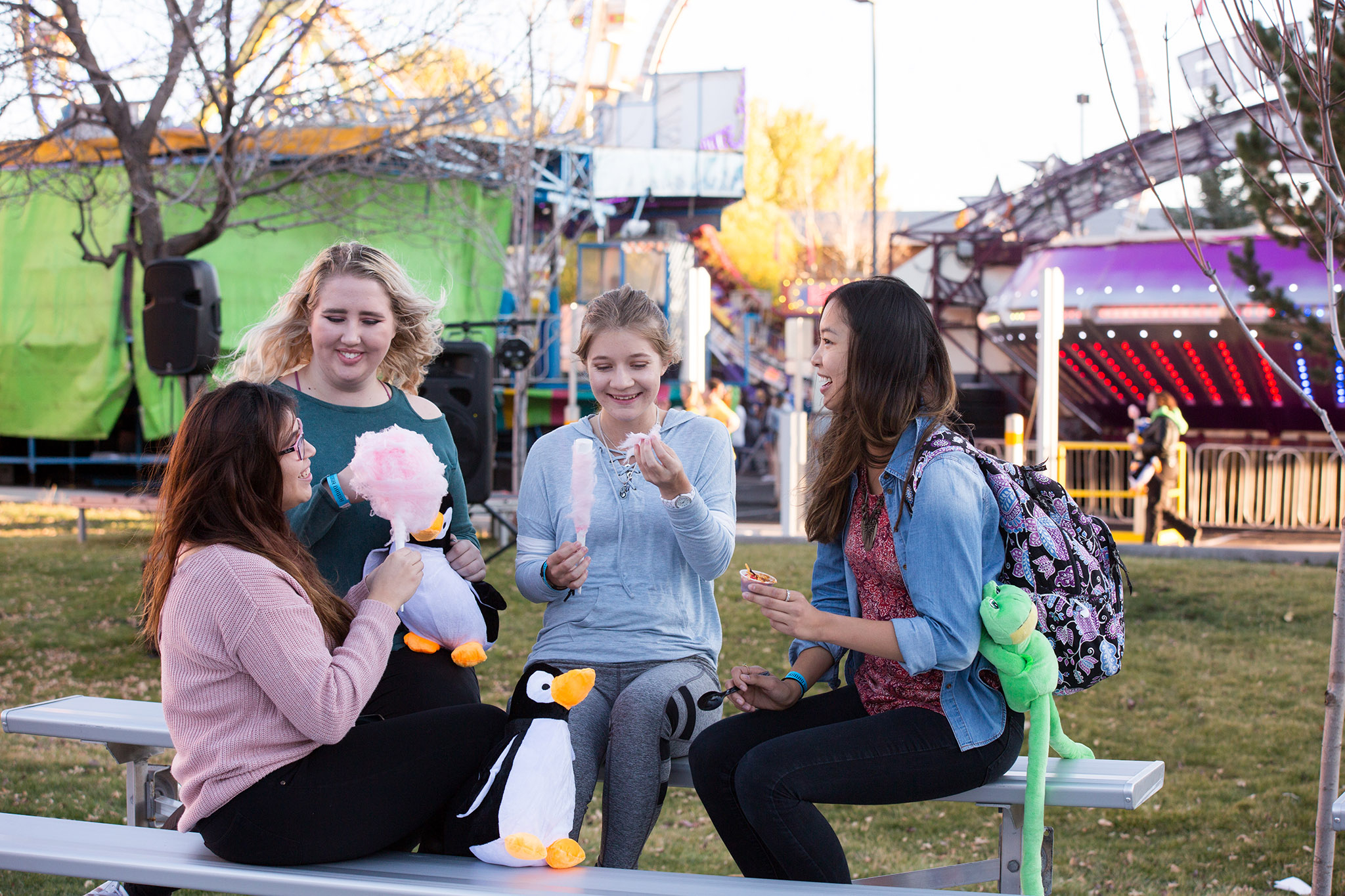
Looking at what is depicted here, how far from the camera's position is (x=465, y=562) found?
9.82 feet

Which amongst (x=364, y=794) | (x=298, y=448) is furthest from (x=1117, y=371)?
(x=364, y=794)

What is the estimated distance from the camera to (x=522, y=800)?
2395 millimetres

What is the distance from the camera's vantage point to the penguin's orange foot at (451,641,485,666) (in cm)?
283

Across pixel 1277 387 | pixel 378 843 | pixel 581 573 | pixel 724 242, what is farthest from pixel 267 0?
pixel 724 242

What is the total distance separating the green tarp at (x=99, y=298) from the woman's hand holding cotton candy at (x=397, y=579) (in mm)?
13928

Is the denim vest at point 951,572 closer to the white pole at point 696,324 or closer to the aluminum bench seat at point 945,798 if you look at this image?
the aluminum bench seat at point 945,798

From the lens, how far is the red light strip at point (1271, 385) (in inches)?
555

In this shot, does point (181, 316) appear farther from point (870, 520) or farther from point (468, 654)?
point (870, 520)

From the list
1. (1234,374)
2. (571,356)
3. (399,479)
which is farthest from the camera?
(571,356)

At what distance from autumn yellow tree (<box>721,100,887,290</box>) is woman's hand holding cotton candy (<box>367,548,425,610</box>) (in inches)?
1201

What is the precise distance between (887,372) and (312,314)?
1.68m

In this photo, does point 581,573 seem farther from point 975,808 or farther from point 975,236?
point 975,236

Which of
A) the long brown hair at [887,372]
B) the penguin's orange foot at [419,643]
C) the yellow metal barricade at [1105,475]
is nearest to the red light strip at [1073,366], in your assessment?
the yellow metal barricade at [1105,475]

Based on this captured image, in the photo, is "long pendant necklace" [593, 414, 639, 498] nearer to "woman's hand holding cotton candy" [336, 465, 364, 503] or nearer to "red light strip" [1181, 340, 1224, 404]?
"woman's hand holding cotton candy" [336, 465, 364, 503]
